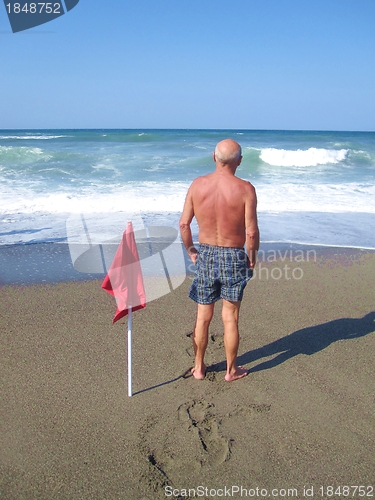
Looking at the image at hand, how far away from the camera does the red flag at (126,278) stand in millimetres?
3217

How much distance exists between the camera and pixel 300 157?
84.5ft

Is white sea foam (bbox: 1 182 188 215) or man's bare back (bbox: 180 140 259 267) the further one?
white sea foam (bbox: 1 182 188 215)

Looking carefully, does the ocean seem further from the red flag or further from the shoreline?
the red flag

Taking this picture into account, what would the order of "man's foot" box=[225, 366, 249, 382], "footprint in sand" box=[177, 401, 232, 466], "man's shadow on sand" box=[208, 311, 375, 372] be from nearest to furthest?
"footprint in sand" box=[177, 401, 232, 466], "man's foot" box=[225, 366, 249, 382], "man's shadow on sand" box=[208, 311, 375, 372]

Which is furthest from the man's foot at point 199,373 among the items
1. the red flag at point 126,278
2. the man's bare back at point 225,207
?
the man's bare back at point 225,207

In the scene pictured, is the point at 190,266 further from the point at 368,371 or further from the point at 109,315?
the point at 368,371

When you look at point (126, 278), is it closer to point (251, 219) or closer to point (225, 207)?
point (225, 207)

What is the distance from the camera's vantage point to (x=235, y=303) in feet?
11.2

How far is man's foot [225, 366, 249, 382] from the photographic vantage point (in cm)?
356

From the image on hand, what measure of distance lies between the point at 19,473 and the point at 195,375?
1.49 metres

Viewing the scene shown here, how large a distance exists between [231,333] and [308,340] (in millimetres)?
1165
